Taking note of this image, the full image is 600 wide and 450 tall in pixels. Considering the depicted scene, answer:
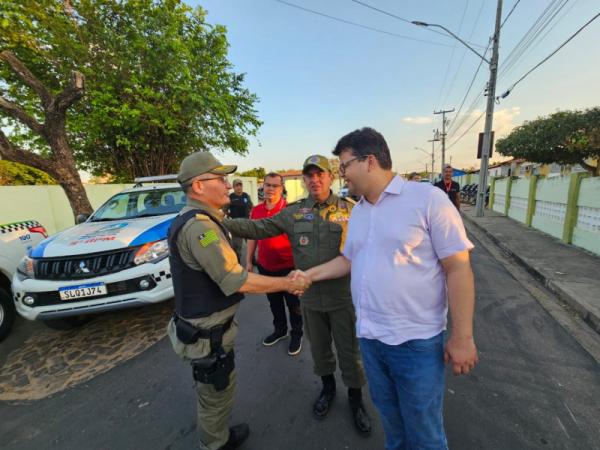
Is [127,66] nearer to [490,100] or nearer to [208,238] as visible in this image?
[208,238]

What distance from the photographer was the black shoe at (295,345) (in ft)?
9.64

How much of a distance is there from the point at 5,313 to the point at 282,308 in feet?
11.2

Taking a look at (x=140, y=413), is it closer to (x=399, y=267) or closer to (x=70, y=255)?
(x=70, y=255)

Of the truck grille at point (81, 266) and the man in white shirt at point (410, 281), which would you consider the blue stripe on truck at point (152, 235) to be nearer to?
the truck grille at point (81, 266)

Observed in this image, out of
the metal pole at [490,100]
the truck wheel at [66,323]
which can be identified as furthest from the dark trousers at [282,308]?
the metal pole at [490,100]

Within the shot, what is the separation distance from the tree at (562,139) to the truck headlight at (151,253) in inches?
888

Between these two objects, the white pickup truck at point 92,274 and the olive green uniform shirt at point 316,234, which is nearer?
the olive green uniform shirt at point 316,234

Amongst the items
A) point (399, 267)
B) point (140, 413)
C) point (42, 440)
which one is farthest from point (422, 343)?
point (42, 440)

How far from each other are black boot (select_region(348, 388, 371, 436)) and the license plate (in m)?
2.66

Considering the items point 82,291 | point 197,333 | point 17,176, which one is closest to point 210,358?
point 197,333

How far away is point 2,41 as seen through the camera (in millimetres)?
7523

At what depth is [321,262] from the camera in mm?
2111

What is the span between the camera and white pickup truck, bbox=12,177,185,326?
298cm

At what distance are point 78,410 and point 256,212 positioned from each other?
2302 millimetres
